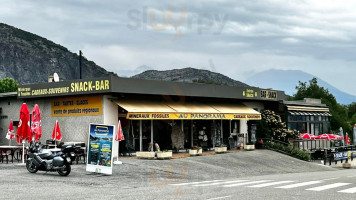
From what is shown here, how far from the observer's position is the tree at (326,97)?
84.6 metres

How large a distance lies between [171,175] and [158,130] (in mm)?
9052

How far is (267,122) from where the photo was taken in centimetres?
4094

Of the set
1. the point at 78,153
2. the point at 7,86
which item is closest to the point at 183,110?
A: the point at 78,153

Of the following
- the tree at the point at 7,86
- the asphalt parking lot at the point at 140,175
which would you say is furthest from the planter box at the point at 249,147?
the tree at the point at 7,86

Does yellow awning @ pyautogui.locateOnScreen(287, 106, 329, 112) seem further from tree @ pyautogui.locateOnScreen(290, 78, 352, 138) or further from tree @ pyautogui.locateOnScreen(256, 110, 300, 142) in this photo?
tree @ pyautogui.locateOnScreen(290, 78, 352, 138)

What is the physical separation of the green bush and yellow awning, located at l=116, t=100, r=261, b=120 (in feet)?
8.20

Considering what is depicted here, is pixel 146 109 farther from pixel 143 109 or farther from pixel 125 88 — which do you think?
pixel 125 88

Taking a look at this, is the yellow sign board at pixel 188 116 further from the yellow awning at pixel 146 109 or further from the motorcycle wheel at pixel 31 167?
the motorcycle wheel at pixel 31 167

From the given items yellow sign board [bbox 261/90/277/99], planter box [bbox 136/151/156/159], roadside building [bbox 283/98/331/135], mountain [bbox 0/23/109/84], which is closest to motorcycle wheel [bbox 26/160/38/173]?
planter box [bbox 136/151/156/159]

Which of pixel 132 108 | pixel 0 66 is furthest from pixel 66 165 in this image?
pixel 0 66

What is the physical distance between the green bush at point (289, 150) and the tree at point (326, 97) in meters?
47.9

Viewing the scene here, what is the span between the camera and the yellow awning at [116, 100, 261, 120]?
29.5 m

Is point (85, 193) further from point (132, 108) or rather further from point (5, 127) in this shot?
point (5, 127)

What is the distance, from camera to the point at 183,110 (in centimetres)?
3238
